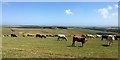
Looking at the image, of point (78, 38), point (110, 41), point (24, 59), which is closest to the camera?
point (24, 59)

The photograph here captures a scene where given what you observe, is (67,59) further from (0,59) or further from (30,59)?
(0,59)

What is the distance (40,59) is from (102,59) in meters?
6.04

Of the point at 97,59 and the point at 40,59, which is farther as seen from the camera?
the point at 97,59

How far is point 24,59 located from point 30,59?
51cm

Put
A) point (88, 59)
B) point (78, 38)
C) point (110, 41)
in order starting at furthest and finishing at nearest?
point (110, 41)
point (78, 38)
point (88, 59)

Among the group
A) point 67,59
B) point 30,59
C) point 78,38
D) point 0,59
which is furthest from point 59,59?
point 78,38

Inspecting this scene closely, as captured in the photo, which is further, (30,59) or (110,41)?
(110,41)

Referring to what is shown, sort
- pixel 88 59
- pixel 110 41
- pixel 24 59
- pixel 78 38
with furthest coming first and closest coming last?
pixel 110 41 < pixel 78 38 < pixel 88 59 < pixel 24 59

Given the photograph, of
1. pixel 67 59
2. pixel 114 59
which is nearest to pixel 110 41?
pixel 114 59

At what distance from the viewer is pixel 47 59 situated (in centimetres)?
2023

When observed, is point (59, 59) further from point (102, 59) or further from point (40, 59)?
point (102, 59)

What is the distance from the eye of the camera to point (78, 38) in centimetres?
3772

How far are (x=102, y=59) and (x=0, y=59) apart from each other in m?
9.36

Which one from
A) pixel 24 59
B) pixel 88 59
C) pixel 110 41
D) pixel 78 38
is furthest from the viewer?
pixel 110 41
